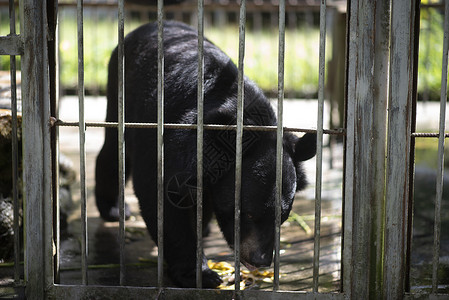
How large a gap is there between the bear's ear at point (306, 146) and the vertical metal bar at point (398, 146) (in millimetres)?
672

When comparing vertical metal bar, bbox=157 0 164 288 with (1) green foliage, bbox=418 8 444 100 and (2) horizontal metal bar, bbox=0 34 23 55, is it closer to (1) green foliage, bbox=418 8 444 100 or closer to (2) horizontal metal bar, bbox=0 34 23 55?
(2) horizontal metal bar, bbox=0 34 23 55

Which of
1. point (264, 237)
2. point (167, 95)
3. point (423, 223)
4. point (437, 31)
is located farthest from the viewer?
point (437, 31)

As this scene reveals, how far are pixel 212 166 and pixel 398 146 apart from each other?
1.06 metres

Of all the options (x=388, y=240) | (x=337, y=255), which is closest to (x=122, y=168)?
(x=388, y=240)

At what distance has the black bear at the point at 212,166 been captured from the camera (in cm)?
333

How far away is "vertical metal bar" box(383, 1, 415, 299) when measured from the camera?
271 cm

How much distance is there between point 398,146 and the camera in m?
2.76

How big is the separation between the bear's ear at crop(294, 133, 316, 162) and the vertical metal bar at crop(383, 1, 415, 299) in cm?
67

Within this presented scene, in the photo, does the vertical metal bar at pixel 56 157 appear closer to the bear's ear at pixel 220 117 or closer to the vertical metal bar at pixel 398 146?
the bear's ear at pixel 220 117

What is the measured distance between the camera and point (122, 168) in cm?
280

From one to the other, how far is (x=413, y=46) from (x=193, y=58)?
1.57 m

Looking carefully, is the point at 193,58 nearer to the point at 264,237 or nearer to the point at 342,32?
the point at 264,237

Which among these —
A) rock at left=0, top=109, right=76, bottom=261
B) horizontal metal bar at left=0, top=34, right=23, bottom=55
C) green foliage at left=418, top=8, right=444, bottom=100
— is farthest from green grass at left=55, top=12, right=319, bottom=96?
horizontal metal bar at left=0, top=34, right=23, bottom=55

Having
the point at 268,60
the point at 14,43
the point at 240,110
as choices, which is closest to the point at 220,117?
the point at 240,110
